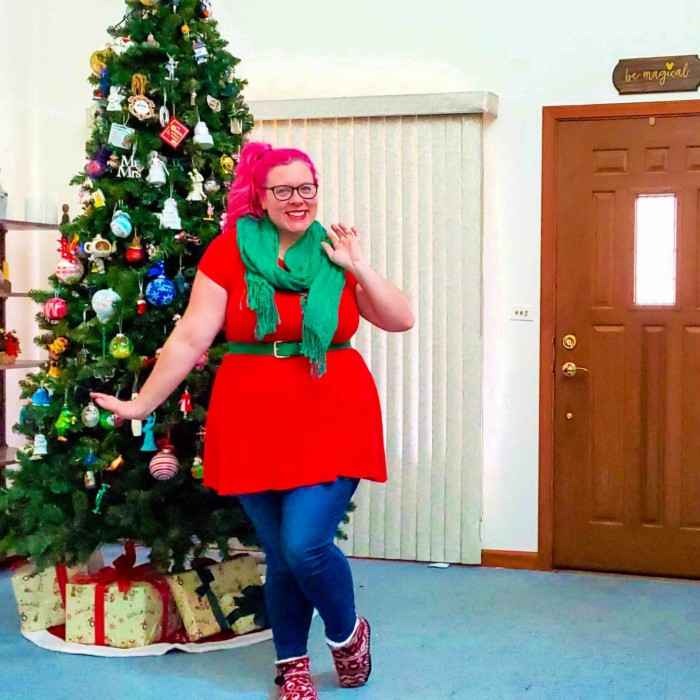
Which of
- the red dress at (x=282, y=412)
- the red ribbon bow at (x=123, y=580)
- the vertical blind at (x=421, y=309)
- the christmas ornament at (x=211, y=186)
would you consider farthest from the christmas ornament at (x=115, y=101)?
the red ribbon bow at (x=123, y=580)

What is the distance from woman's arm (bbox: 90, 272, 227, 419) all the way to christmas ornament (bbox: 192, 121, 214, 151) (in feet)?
2.35

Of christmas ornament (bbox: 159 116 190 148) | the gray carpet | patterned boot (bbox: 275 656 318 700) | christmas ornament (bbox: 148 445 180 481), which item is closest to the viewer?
patterned boot (bbox: 275 656 318 700)

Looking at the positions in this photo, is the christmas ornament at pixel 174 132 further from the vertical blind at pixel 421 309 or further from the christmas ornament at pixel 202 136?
the vertical blind at pixel 421 309

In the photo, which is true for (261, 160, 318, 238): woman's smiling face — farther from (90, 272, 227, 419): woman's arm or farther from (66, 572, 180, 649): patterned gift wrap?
(66, 572, 180, 649): patterned gift wrap

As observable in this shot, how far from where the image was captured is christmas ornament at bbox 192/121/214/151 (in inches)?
118

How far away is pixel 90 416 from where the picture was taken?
297 centimetres

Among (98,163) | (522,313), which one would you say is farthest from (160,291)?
(522,313)

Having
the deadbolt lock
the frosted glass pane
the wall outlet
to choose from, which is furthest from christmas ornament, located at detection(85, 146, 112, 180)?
the frosted glass pane

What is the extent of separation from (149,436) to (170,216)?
2.22ft

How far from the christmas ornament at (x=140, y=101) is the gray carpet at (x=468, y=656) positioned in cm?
165

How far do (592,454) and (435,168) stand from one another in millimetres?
1336

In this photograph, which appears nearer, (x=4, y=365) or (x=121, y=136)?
(x=121, y=136)

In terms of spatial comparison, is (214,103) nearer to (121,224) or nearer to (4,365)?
(121,224)

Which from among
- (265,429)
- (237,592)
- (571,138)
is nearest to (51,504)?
(237,592)
